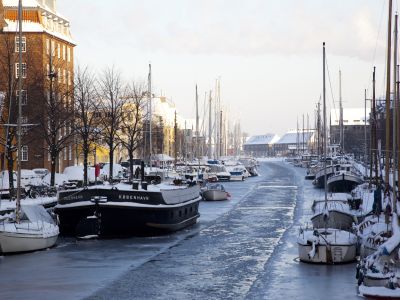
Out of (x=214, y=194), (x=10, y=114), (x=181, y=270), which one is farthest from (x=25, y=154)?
(x=181, y=270)

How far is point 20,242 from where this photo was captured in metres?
34.3

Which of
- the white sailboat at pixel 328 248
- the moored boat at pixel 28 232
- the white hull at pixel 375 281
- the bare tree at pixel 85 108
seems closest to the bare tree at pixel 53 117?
the bare tree at pixel 85 108

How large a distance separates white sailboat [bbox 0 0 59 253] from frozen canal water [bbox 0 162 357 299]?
1.60 feet

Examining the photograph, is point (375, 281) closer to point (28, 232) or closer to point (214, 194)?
point (28, 232)

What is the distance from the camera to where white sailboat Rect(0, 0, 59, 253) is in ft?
112

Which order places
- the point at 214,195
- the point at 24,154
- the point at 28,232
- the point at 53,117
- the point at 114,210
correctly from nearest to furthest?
the point at 28,232 < the point at 114,210 < the point at 53,117 < the point at 214,195 < the point at 24,154

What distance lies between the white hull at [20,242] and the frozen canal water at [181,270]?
393mm

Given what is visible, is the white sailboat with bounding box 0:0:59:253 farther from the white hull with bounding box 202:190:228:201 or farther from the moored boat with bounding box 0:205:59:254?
the white hull with bounding box 202:190:228:201

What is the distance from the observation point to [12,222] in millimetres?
35375

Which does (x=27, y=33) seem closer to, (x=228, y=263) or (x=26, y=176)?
(x=26, y=176)

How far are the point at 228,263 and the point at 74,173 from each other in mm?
44320

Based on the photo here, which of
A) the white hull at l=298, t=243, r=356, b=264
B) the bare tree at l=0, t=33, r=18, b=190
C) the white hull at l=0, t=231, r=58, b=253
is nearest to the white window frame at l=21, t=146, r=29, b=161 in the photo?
the bare tree at l=0, t=33, r=18, b=190

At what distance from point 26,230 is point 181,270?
26.5ft

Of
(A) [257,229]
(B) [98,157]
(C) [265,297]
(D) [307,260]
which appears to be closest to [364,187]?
Answer: (A) [257,229]
